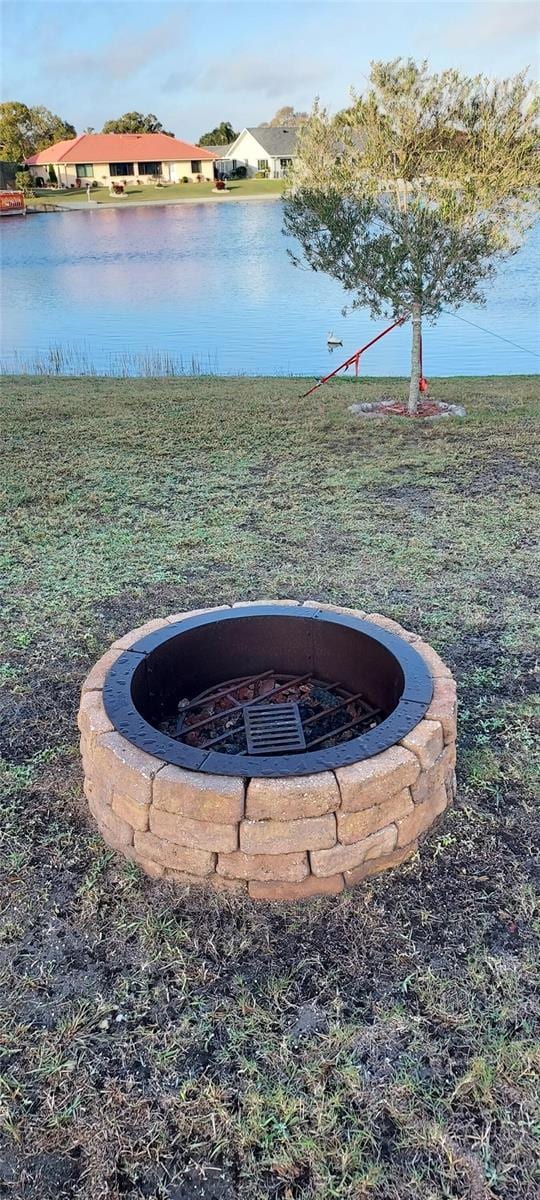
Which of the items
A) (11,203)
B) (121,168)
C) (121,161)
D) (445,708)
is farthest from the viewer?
(121,168)

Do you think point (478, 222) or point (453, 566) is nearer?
point (453, 566)

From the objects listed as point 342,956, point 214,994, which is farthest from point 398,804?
point 214,994

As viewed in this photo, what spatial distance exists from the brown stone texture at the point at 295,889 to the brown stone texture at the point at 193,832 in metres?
0.16

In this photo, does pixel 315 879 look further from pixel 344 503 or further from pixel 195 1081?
A: pixel 344 503

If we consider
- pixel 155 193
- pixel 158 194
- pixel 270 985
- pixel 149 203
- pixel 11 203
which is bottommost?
pixel 270 985

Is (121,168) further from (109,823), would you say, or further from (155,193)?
(109,823)

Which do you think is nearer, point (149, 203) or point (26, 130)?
point (149, 203)

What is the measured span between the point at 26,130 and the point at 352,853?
76846mm

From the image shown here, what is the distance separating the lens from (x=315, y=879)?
2.14m

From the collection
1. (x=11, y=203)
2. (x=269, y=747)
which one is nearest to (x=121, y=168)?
(x=11, y=203)

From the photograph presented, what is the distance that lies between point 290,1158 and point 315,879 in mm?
701

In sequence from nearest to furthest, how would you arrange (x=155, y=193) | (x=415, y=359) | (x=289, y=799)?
(x=289, y=799) → (x=415, y=359) → (x=155, y=193)

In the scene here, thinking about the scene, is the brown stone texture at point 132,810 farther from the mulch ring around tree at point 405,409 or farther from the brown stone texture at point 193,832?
the mulch ring around tree at point 405,409

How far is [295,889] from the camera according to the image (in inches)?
84.5
